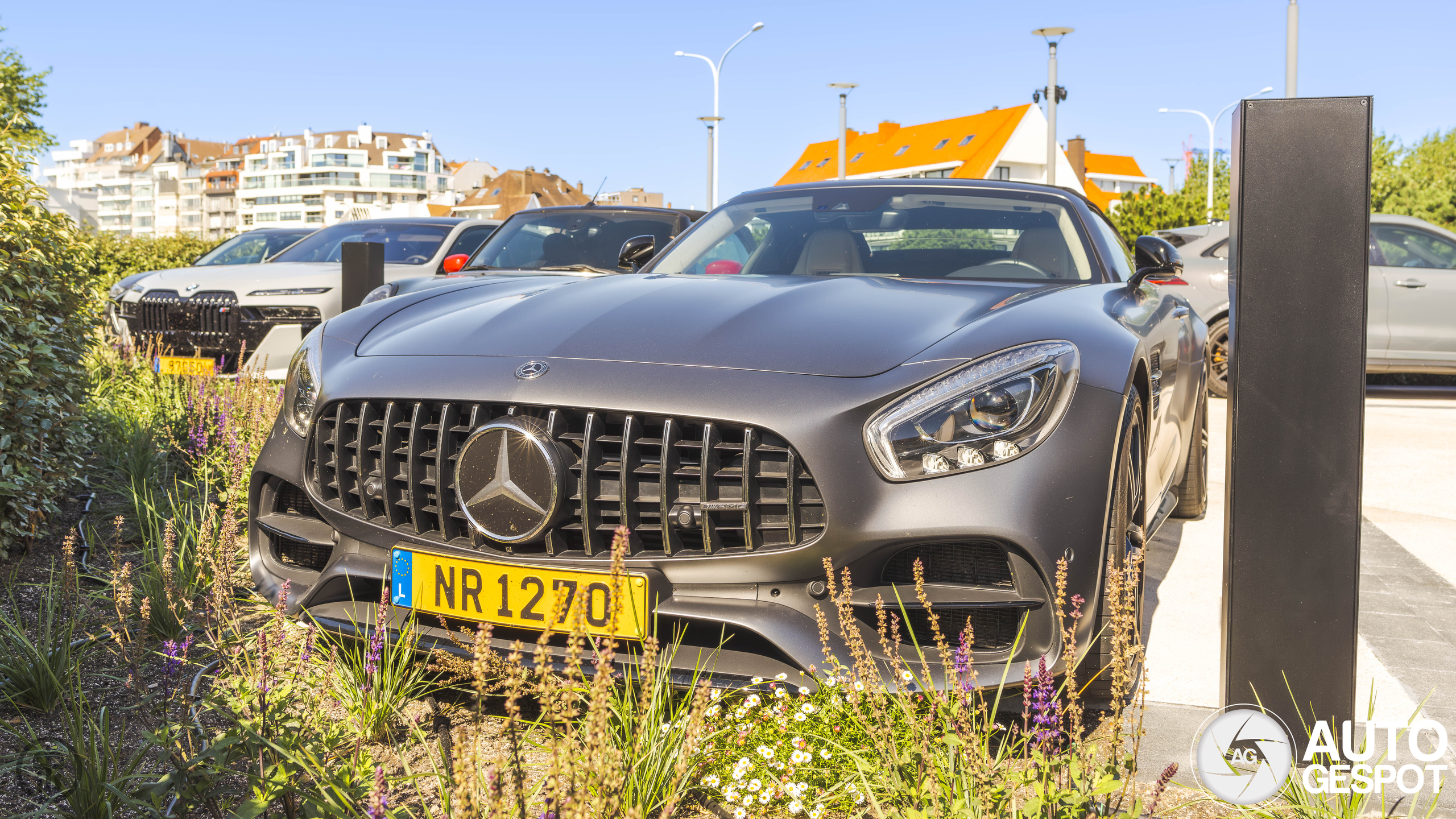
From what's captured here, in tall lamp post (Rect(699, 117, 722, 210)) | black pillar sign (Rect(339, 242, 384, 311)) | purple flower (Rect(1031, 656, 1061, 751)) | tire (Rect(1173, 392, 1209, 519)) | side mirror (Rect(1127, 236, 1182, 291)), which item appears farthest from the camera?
tall lamp post (Rect(699, 117, 722, 210))

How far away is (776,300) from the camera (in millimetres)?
2959

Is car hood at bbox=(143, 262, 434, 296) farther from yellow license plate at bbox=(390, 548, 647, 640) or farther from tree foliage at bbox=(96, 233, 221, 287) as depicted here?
tree foliage at bbox=(96, 233, 221, 287)

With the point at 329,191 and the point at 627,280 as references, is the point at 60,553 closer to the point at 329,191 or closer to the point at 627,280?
the point at 627,280

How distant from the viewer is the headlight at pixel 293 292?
7.50 metres

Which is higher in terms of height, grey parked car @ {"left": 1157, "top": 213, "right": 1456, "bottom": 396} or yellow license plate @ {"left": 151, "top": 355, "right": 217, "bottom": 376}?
grey parked car @ {"left": 1157, "top": 213, "right": 1456, "bottom": 396}

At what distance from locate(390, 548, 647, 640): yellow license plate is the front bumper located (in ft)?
0.11

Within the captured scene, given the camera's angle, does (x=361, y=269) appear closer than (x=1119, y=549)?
No

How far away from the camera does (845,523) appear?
230 cm

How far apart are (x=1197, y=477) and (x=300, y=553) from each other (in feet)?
12.7

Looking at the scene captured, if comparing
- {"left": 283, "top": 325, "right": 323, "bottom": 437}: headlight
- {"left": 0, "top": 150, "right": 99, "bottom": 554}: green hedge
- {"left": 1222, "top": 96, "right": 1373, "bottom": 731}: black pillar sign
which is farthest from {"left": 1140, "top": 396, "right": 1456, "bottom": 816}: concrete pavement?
{"left": 0, "top": 150, "right": 99, "bottom": 554}: green hedge

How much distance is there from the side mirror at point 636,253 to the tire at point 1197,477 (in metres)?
2.46

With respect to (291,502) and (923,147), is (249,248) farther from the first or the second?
(923,147)

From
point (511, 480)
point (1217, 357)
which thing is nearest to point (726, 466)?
point (511, 480)

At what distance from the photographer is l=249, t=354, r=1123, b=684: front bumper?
228 centimetres
